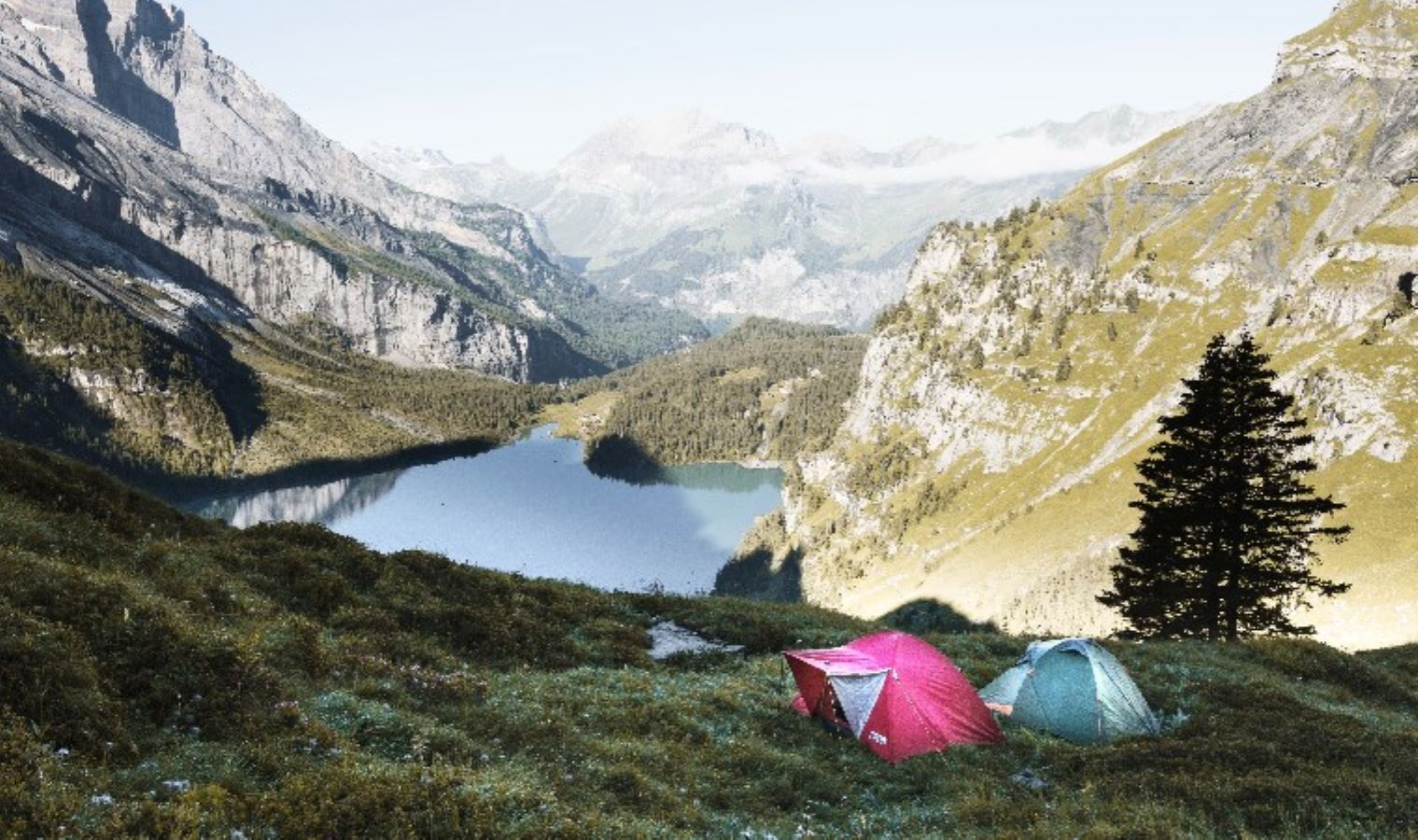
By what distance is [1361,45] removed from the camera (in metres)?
176

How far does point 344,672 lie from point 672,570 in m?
182

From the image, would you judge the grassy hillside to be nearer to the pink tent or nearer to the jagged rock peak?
the pink tent

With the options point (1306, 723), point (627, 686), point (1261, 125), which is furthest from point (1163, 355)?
point (627, 686)

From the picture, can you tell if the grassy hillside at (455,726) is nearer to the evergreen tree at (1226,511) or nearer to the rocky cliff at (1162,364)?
the evergreen tree at (1226,511)

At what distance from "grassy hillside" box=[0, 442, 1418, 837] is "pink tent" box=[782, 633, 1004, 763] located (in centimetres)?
81

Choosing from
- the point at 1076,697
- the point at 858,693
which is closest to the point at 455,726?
the point at 858,693

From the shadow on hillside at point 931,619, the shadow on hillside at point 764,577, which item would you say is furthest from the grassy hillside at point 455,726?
the shadow on hillside at point 764,577

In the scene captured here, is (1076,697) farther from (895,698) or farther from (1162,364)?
(1162,364)

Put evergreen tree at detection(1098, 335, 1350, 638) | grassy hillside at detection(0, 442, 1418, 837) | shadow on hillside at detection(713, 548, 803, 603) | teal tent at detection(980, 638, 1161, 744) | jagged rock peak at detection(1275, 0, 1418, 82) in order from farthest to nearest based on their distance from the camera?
shadow on hillside at detection(713, 548, 803, 603), jagged rock peak at detection(1275, 0, 1418, 82), evergreen tree at detection(1098, 335, 1350, 638), teal tent at detection(980, 638, 1161, 744), grassy hillside at detection(0, 442, 1418, 837)

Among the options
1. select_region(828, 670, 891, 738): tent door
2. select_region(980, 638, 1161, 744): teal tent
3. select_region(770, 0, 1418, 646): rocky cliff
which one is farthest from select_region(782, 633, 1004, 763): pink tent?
select_region(770, 0, 1418, 646): rocky cliff

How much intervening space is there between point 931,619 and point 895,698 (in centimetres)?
9365

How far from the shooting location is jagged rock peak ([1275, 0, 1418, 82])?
170 metres

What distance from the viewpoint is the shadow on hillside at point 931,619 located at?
103m

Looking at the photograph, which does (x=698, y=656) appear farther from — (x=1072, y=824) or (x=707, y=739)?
(x=1072, y=824)
